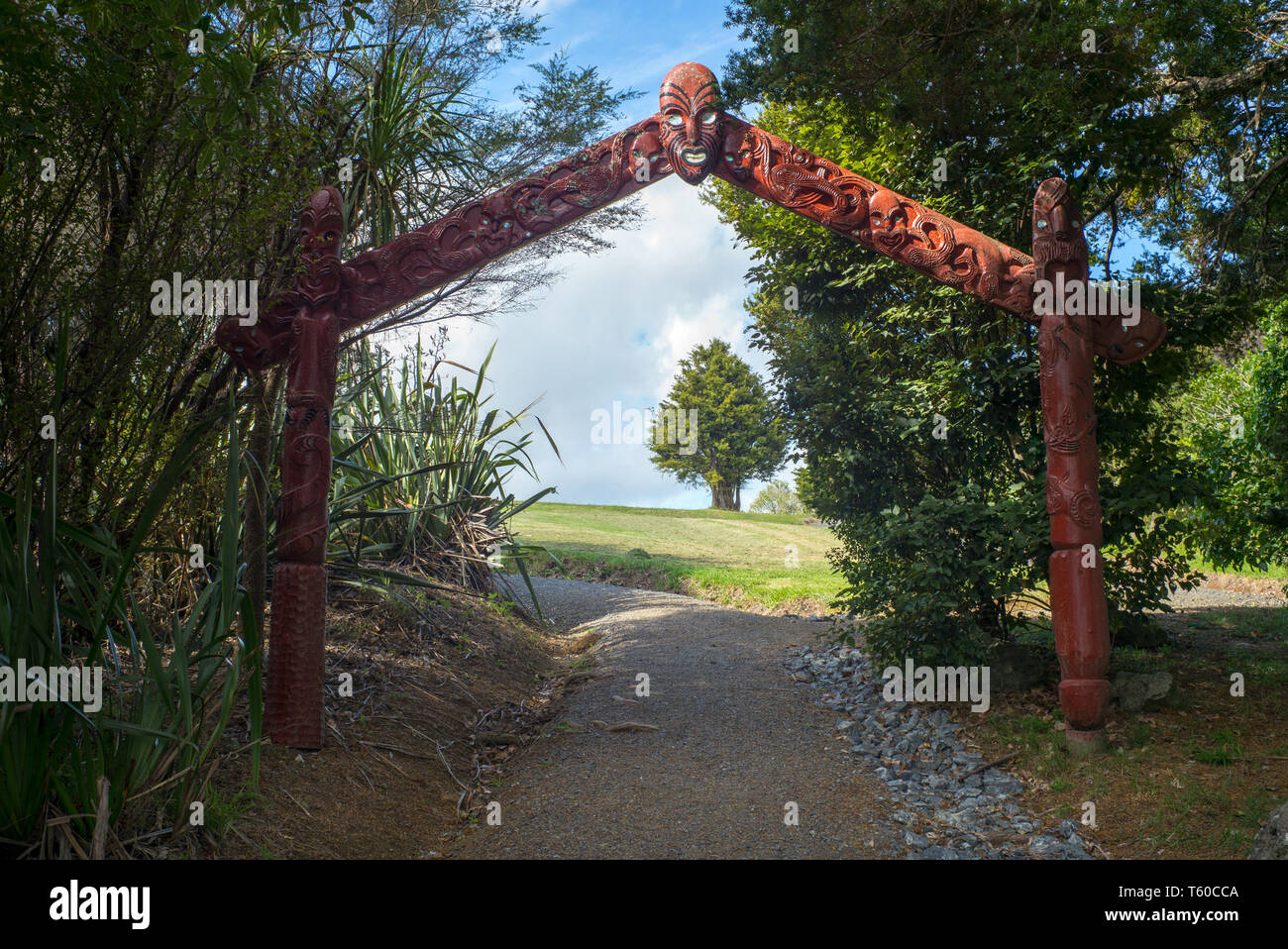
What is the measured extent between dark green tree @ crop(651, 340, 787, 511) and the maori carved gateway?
71.0 ft

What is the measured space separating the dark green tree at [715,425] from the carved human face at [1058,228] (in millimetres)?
21810

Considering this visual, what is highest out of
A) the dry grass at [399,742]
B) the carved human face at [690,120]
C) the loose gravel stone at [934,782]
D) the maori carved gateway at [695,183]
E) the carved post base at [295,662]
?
the carved human face at [690,120]

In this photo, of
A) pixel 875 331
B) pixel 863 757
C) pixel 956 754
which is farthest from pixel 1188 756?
pixel 875 331

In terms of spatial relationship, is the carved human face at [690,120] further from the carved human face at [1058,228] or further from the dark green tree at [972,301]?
the carved human face at [1058,228]

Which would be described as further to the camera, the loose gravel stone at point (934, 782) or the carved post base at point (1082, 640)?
the carved post base at point (1082, 640)

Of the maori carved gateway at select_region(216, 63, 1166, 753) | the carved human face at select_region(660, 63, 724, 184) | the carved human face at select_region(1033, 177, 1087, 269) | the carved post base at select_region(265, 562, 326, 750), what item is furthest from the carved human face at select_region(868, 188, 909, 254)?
the carved post base at select_region(265, 562, 326, 750)

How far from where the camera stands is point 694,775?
16.5 feet

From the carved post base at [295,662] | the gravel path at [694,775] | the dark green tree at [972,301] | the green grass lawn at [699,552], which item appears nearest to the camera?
the gravel path at [694,775]

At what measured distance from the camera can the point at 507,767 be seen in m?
5.35

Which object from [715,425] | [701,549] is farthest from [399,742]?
[715,425]

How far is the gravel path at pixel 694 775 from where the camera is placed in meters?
4.17

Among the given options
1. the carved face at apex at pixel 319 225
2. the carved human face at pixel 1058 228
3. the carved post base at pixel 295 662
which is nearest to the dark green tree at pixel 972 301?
the carved human face at pixel 1058 228

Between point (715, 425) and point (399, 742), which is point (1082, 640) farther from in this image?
point (715, 425)

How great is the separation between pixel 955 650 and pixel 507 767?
9.75 feet
